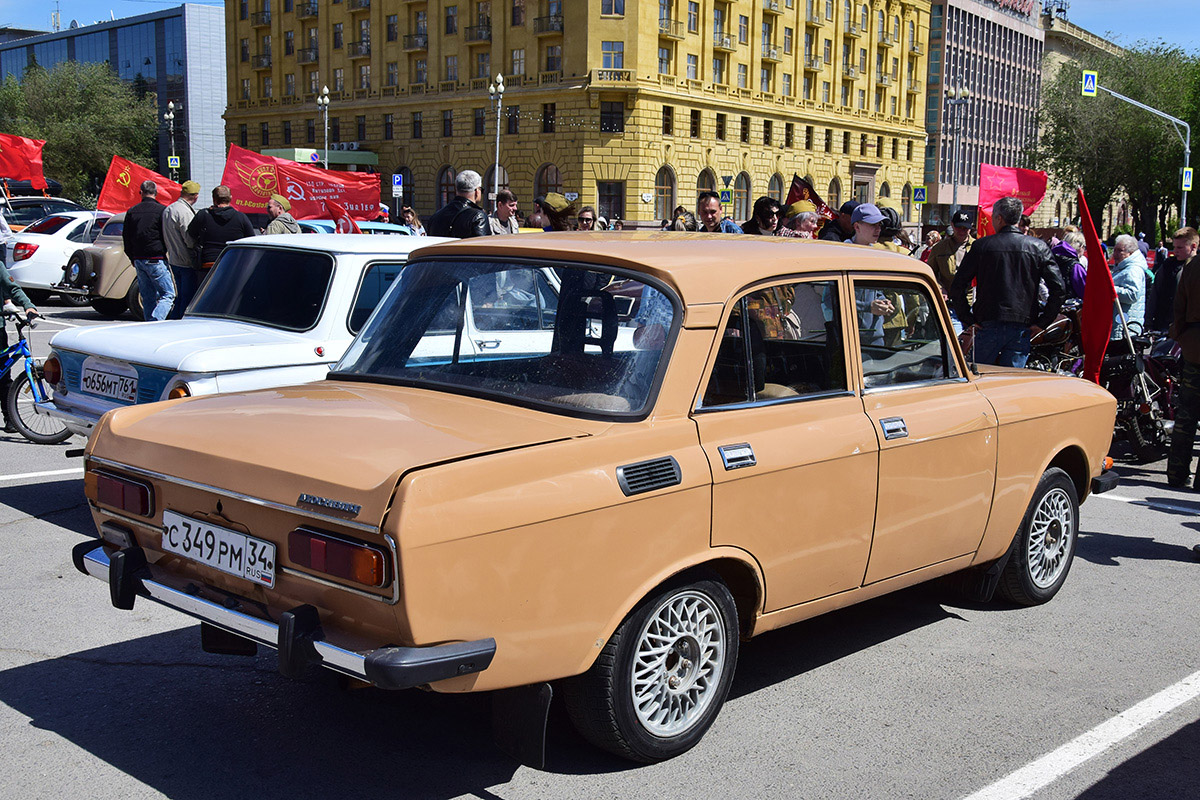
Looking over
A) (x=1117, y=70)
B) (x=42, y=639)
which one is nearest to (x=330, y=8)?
(x=1117, y=70)

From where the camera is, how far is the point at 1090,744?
416cm

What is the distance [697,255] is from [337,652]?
1892mm

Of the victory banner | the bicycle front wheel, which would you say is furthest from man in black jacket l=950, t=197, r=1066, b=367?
the victory banner

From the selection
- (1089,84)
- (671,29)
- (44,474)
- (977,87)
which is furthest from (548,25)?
(44,474)

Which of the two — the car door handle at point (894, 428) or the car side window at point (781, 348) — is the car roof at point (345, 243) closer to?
the car side window at point (781, 348)

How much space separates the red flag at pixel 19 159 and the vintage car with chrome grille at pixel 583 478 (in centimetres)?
2458

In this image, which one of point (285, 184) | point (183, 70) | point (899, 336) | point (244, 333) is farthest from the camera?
point (183, 70)

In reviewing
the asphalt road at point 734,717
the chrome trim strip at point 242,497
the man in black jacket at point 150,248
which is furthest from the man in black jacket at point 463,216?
the chrome trim strip at point 242,497

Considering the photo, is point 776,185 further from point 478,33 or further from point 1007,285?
point 1007,285

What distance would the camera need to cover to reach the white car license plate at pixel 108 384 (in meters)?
6.48

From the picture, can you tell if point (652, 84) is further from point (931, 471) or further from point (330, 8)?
point (931, 471)

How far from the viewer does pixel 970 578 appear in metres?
5.57

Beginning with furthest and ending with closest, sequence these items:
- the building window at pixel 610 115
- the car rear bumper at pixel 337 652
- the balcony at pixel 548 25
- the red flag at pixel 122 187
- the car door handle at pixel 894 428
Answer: the balcony at pixel 548 25 < the building window at pixel 610 115 < the red flag at pixel 122 187 < the car door handle at pixel 894 428 < the car rear bumper at pixel 337 652

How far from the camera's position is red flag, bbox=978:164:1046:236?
18.0 metres
